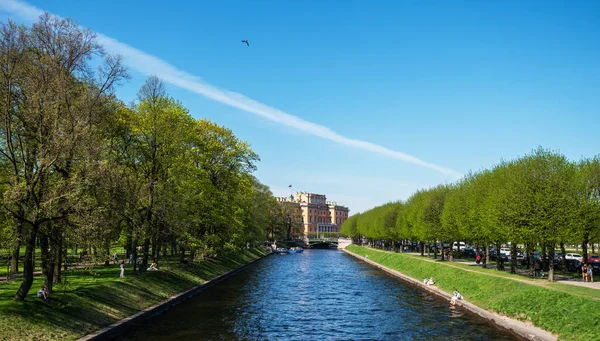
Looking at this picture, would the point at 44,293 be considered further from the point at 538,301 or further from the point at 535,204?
the point at 535,204

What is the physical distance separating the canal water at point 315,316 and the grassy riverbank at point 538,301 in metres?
2.52

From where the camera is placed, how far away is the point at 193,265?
62.8m

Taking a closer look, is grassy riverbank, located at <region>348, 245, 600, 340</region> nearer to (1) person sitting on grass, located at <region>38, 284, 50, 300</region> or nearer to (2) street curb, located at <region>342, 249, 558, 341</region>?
(2) street curb, located at <region>342, 249, 558, 341</region>

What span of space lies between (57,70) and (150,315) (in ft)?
64.8

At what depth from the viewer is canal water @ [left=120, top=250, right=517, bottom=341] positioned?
33.0m

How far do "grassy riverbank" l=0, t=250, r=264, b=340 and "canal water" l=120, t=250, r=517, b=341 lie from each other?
243cm

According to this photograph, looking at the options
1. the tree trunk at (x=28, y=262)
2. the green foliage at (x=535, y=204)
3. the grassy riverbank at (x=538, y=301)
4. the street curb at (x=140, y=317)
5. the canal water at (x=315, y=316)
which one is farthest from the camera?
the green foliage at (x=535, y=204)

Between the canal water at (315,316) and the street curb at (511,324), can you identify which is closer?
the street curb at (511,324)

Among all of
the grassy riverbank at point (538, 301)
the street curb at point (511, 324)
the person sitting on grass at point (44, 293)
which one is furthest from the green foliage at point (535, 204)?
the person sitting on grass at point (44, 293)

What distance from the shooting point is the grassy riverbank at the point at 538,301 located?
95.9 feet

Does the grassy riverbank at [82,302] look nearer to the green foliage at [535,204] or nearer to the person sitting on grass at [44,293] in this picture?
the person sitting on grass at [44,293]

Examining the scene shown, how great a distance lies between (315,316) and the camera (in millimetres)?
41281

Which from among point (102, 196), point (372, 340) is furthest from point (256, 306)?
point (102, 196)

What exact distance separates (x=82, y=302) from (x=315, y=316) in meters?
19.1
